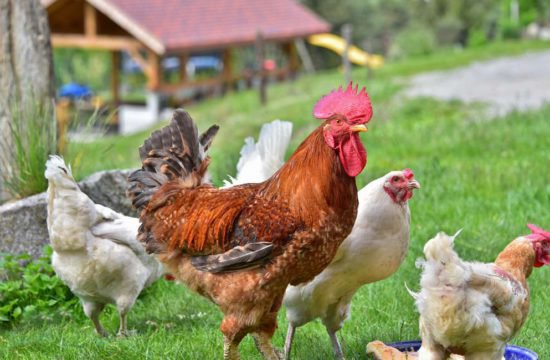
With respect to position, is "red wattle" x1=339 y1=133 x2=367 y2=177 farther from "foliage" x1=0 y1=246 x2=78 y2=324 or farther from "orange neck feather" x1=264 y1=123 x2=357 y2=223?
"foliage" x1=0 y1=246 x2=78 y2=324

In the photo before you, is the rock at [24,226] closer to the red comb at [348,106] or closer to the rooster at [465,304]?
the red comb at [348,106]

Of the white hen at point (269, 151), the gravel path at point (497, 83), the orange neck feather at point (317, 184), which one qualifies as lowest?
the gravel path at point (497, 83)

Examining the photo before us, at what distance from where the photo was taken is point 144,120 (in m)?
27.3

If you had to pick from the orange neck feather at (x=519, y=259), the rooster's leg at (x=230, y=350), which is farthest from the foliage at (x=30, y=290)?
the orange neck feather at (x=519, y=259)

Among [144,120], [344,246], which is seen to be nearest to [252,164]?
[344,246]

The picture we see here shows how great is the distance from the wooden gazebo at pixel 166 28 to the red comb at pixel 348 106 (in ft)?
62.3

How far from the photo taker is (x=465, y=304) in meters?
4.50

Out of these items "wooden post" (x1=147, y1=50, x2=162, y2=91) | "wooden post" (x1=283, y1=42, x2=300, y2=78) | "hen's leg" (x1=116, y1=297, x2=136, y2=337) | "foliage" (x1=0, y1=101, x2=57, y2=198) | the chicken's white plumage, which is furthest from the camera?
"wooden post" (x1=283, y1=42, x2=300, y2=78)

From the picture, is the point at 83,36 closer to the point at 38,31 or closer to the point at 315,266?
the point at 38,31

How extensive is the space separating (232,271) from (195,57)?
105 ft

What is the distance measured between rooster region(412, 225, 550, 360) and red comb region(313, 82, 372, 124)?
2.67 feet

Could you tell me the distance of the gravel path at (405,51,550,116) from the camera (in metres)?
15.0

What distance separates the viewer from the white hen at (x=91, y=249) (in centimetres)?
617

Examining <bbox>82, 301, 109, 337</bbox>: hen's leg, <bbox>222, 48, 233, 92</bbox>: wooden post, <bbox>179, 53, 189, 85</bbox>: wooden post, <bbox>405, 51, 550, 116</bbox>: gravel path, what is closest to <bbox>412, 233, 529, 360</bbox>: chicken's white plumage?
<bbox>82, 301, 109, 337</bbox>: hen's leg
